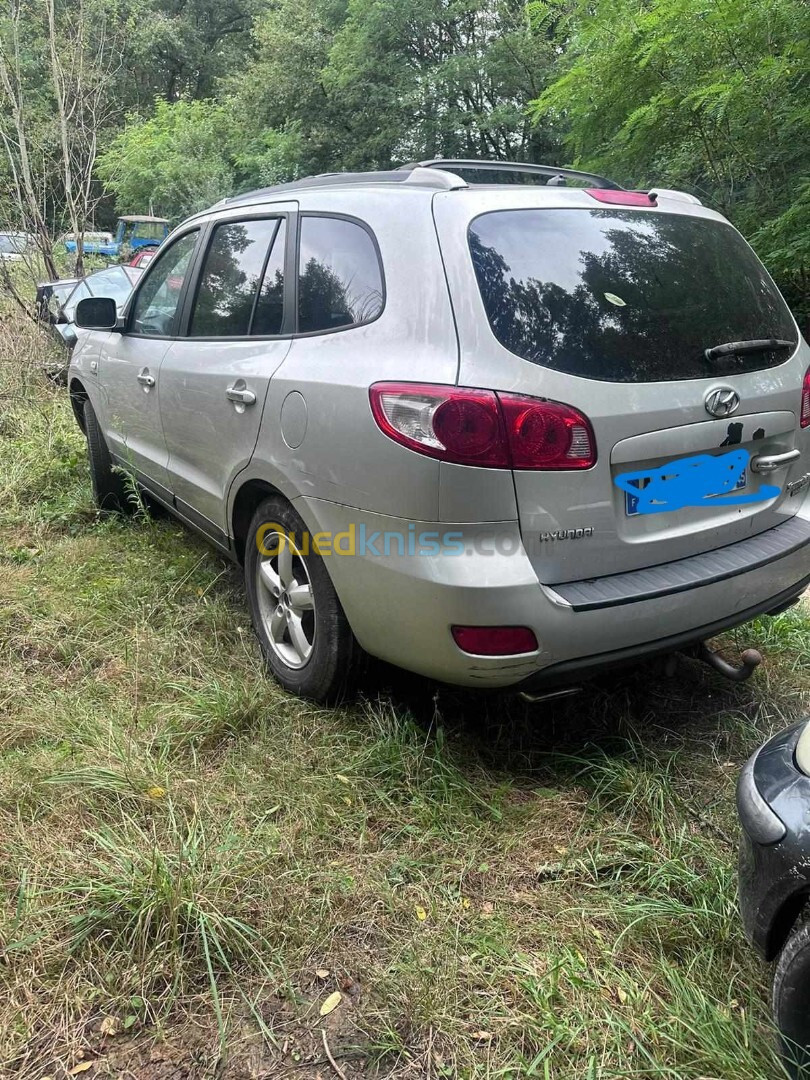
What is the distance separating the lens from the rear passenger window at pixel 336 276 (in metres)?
2.39

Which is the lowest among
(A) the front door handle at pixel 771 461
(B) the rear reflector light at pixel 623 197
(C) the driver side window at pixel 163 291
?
(A) the front door handle at pixel 771 461

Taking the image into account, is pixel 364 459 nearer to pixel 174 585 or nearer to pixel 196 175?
pixel 174 585

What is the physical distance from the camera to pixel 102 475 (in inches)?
187

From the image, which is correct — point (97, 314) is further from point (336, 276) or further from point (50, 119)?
point (50, 119)

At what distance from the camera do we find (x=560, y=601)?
2.05 metres

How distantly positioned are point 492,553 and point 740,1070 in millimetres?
1204

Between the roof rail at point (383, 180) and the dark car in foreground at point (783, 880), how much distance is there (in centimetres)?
183

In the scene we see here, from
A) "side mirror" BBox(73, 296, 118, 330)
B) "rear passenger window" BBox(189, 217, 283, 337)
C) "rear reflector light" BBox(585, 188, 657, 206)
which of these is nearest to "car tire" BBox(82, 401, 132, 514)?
"side mirror" BBox(73, 296, 118, 330)

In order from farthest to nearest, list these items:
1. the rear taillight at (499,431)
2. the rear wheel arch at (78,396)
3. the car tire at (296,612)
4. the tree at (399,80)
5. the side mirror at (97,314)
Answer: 1. the tree at (399,80)
2. the rear wheel arch at (78,396)
3. the side mirror at (97,314)
4. the car tire at (296,612)
5. the rear taillight at (499,431)

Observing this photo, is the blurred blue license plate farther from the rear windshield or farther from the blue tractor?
the blue tractor

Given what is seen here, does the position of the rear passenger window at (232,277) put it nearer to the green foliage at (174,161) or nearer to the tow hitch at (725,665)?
the tow hitch at (725,665)

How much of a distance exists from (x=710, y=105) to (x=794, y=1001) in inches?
235

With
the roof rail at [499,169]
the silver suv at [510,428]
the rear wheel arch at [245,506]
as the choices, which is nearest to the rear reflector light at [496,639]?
the silver suv at [510,428]

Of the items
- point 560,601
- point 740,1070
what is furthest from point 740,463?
point 740,1070
